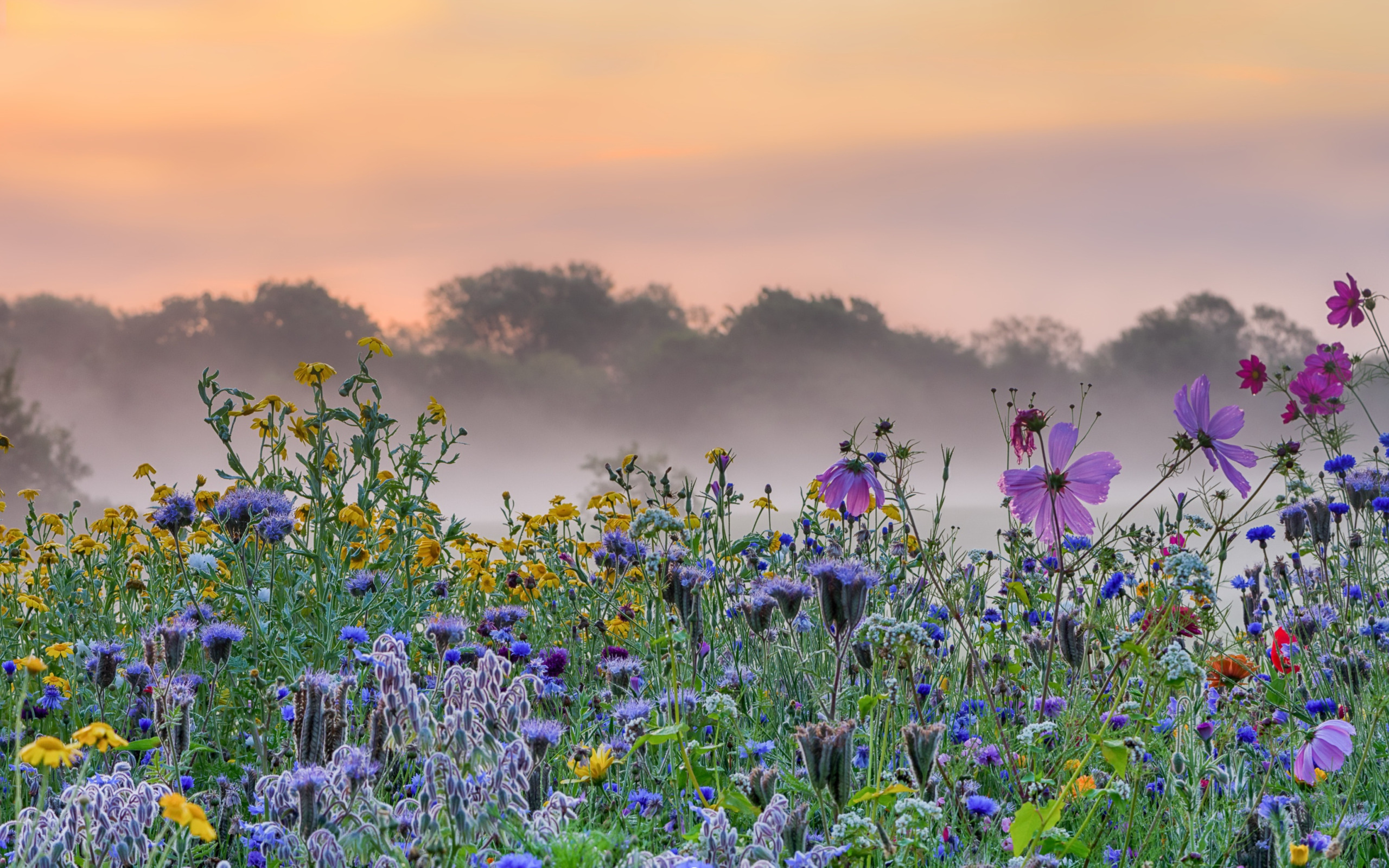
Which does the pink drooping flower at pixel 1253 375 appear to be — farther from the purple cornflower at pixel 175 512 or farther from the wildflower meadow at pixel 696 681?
the purple cornflower at pixel 175 512

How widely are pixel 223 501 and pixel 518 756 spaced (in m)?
2.52

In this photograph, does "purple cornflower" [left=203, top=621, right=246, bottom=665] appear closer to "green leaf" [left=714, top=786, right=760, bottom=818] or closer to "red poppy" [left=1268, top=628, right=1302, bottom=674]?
"green leaf" [left=714, top=786, right=760, bottom=818]

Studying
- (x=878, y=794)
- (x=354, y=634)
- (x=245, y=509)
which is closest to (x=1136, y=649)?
(x=878, y=794)

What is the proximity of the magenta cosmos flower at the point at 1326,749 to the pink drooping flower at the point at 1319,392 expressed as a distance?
12.2 ft

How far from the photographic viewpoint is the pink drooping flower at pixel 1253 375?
670 centimetres

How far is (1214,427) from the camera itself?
307 cm

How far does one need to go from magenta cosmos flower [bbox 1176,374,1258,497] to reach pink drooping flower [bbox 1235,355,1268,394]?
13.4ft

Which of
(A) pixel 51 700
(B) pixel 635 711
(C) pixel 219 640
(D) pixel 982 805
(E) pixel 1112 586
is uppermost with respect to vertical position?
(E) pixel 1112 586

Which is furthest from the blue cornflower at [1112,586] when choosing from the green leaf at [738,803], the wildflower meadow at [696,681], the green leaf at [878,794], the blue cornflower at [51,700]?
the blue cornflower at [51,700]

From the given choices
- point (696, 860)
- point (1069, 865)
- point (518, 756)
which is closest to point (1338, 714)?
point (1069, 865)

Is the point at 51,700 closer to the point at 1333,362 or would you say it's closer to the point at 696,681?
the point at 696,681

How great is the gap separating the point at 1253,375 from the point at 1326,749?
14.3 ft

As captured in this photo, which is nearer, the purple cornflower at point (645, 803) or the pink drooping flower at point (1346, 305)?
the purple cornflower at point (645, 803)

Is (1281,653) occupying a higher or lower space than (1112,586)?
lower
